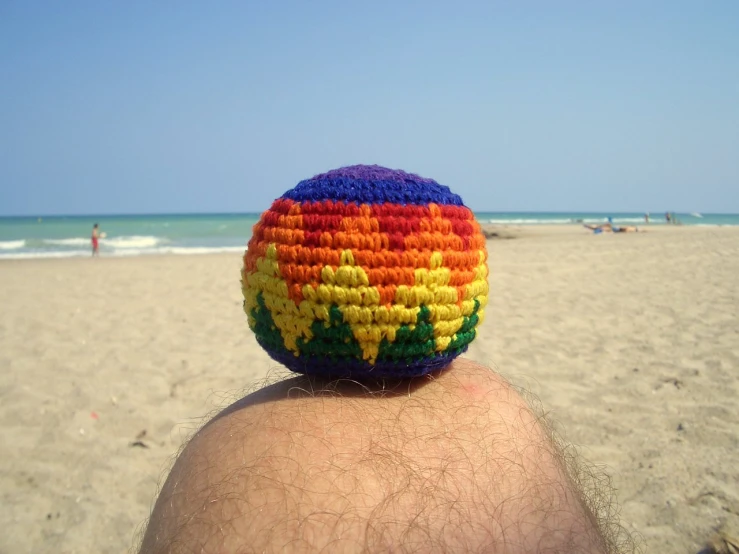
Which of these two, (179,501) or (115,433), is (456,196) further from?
(115,433)

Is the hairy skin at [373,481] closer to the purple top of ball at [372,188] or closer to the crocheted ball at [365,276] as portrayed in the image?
the crocheted ball at [365,276]

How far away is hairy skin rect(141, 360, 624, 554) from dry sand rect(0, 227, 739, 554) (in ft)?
4.22

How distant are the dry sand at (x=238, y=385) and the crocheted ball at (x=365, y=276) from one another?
4.26 ft

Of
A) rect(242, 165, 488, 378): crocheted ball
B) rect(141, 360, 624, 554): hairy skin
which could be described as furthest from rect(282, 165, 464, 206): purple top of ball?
rect(141, 360, 624, 554): hairy skin

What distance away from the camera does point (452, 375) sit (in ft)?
4.90

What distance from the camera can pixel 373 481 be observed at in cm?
108

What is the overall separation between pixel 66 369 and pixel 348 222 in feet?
16.1

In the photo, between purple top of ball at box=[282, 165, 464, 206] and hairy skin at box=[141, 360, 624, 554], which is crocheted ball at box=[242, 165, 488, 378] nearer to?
purple top of ball at box=[282, 165, 464, 206]

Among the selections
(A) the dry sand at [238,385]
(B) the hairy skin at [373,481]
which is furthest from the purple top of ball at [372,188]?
(A) the dry sand at [238,385]

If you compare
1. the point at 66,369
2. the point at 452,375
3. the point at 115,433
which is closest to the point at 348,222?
the point at 452,375

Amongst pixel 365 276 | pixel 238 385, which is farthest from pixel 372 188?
pixel 238 385

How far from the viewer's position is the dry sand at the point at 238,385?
3.05 m

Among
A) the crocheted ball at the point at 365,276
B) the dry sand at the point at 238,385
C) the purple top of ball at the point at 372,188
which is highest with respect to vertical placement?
the purple top of ball at the point at 372,188

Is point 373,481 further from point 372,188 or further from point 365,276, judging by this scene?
point 372,188
